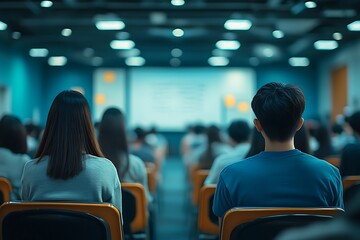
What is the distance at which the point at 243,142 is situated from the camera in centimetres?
497

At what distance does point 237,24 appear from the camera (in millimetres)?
11070

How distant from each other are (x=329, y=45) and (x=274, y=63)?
4.88 metres

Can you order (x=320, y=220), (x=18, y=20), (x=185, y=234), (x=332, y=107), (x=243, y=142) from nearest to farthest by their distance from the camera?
(x=320, y=220), (x=243, y=142), (x=185, y=234), (x=18, y=20), (x=332, y=107)

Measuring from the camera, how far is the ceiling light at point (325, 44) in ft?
46.1

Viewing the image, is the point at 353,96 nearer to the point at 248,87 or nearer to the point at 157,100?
the point at 248,87

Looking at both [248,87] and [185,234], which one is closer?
[185,234]

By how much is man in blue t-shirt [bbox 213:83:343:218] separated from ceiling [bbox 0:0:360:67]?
22.1ft

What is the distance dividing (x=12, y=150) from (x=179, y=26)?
835 centimetres

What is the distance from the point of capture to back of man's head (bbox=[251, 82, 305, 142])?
78.7 inches

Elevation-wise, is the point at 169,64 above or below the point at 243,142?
above

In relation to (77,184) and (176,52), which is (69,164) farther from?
(176,52)

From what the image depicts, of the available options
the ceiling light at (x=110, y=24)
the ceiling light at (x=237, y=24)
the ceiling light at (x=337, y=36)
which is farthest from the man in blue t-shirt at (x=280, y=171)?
the ceiling light at (x=337, y=36)

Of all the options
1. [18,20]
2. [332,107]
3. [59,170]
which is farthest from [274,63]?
[59,170]

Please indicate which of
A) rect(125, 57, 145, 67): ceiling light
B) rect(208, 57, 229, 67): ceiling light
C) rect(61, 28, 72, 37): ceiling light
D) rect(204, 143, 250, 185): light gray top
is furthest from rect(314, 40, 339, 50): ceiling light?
rect(204, 143, 250, 185): light gray top
